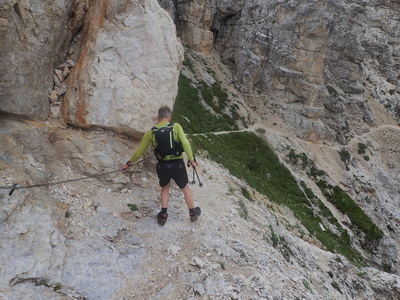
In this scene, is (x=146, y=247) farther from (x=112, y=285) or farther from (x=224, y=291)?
(x=224, y=291)

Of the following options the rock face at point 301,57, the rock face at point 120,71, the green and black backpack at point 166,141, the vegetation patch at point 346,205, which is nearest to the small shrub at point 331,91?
the rock face at point 301,57

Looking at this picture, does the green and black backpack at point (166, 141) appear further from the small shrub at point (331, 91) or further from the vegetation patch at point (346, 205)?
the small shrub at point (331, 91)

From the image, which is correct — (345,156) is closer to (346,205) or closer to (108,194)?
(346,205)

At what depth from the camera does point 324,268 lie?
13891 millimetres

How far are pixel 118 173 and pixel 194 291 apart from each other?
478 cm

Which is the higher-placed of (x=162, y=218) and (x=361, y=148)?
(x=162, y=218)

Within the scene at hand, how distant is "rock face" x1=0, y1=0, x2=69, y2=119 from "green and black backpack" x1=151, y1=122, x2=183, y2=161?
12.8 feet

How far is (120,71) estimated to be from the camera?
31.1 ft

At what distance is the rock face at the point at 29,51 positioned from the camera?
768 centimetres

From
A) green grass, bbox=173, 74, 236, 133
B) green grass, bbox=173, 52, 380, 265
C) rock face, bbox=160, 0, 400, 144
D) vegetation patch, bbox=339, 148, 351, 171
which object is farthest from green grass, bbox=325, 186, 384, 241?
green grass, bbox=173, 74, 236, 133

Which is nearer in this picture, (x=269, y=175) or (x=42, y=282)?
(x=42, y=282)

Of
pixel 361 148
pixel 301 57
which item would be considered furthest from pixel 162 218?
pixel 361 148

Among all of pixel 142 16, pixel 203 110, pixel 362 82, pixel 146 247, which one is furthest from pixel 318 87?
pixel 146 247

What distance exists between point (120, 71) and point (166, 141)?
11.3ft
